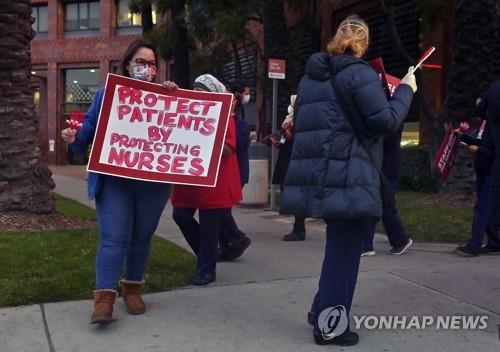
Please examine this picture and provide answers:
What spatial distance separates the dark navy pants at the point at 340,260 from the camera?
3.77m

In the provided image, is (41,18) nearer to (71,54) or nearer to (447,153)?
(71,54)

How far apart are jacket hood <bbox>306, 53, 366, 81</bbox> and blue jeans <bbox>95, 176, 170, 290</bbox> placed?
4.60 ft

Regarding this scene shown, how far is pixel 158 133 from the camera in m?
4.52

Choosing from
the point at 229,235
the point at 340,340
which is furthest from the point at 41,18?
the point at 340,340

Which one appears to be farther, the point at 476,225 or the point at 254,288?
the point at 476,225

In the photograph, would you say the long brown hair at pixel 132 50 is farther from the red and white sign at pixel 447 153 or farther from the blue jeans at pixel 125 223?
the red and white sign at pixel 447 153

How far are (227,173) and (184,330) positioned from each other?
164 centimetres

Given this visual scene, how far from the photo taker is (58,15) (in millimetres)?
33406

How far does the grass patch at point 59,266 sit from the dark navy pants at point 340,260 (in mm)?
1816

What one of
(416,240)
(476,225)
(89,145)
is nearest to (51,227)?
(89,145)

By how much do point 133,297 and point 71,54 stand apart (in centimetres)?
3060

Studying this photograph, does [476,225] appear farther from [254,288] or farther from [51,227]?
[51,227]

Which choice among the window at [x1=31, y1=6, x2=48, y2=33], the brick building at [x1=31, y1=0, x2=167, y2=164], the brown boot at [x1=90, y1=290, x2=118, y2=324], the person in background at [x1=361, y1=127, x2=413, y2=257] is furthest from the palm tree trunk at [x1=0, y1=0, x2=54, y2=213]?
the window at [x1=31, y1=6, x2=48, y2=33]

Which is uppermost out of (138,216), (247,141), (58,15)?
(58,15)
